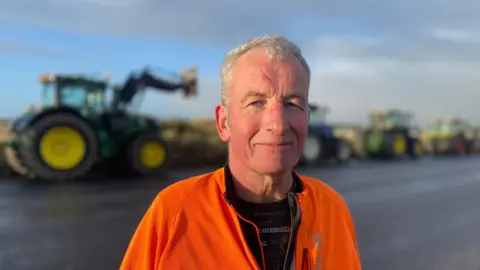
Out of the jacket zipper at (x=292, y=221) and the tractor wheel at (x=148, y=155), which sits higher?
the jacket zipper at (x=292, y=221)

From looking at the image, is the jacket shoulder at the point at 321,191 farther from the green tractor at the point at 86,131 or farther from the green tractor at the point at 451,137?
the green tractor at the point at 451,137

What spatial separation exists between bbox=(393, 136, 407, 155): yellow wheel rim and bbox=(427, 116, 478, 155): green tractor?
20.3 feet

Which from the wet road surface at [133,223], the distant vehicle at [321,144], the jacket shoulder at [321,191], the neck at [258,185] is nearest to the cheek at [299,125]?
the neck at [258,185]

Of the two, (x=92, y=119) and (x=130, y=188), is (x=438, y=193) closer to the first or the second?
(x=130, y=188)

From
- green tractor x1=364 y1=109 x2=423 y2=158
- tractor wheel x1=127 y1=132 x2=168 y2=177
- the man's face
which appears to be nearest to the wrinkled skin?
the man's face

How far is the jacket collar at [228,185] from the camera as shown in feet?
4.69

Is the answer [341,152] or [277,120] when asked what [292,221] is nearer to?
[277,120]

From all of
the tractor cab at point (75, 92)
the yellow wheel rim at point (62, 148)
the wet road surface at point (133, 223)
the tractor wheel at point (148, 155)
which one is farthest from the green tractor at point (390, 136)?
the yellow wheel rim at point (62, 148)

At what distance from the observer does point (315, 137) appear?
17.0 metres

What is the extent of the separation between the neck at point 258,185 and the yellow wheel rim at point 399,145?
854 inches

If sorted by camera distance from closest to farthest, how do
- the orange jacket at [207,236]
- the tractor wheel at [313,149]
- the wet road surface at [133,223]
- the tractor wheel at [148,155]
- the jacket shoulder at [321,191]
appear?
the orange jacket at [207,236]
the jacket shoulder at [321,191]
the wet road surface at [133,223]
the tractor wheel at [148,155]
the tractor wheel at [313,149]

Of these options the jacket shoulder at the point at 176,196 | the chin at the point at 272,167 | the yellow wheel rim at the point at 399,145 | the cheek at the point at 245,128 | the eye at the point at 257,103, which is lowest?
the yellow wheel rim at the point at 399,145

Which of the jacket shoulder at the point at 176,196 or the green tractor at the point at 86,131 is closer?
the jacket shoulder at the point at 176,196

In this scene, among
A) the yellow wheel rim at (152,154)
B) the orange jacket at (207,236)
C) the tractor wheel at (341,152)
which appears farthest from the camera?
the tractor wheel at (341,152)
